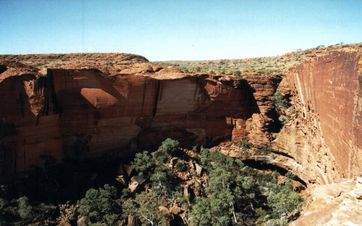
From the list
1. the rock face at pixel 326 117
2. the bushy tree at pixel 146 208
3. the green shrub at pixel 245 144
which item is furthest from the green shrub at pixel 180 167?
the rock face at pixel 326 117

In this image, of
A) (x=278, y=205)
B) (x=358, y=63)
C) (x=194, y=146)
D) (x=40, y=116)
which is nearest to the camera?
(x=358, y=63)

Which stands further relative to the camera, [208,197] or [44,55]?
[44,55]

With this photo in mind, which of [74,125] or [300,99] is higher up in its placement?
[300,99]

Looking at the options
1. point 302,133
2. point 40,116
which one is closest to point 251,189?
point 302,133

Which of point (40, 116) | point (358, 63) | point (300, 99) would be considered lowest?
point (40, 116)

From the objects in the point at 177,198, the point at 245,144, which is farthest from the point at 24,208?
the point at 245,144

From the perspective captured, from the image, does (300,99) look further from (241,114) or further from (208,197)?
(208,197)
